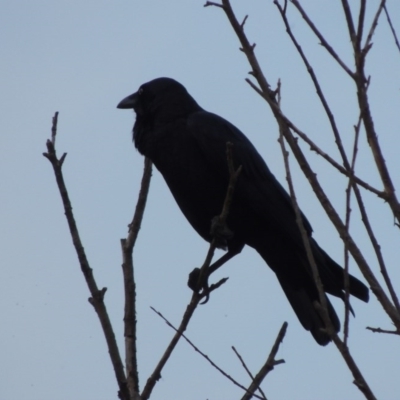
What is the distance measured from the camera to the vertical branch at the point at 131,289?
300 cm

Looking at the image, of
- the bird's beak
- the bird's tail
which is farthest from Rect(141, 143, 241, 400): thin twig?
the bird's beak

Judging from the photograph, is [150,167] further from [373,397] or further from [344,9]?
[373,397]

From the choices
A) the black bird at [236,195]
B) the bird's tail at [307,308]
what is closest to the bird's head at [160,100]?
the black bird at [236,195]

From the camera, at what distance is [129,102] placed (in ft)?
19.9

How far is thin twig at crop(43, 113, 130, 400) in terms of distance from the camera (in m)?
2.74

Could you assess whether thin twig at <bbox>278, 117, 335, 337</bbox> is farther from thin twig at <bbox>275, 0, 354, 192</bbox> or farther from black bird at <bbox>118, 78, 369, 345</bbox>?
black bird at <bbox>118, 78, 369, 345</bbox>

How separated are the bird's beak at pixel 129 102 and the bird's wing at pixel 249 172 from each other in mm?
739

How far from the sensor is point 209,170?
16.9 feet

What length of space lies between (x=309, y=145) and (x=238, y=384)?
114 cm

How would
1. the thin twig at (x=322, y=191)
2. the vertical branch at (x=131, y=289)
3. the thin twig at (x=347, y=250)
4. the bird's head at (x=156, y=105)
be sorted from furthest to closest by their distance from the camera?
the bird's head at (x=156, y=105) → the vertical branch at (x=131, y=289) → the thin twig at (x=347, y=250) → the thin twig at (x=322, y=191)

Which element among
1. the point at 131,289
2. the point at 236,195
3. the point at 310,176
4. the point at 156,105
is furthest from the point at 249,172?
the point at 310,176

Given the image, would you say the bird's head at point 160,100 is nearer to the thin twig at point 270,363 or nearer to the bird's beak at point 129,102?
the bird's beak at point 129,102

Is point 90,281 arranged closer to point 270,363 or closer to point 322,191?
point 270,363

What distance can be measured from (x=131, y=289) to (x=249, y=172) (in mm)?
2122
